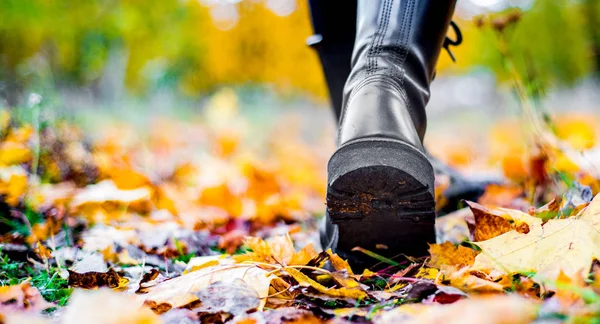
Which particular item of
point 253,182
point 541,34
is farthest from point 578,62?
point 253,182

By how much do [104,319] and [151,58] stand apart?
1672 centimetres

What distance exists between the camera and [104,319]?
493 mm

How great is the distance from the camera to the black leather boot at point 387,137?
85 centimetres

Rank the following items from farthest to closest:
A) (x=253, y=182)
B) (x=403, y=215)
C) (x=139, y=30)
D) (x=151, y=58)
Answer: (x=151, y=58) → (x=139, y=30) → (x=253, y=182) → (x=403, y=215)

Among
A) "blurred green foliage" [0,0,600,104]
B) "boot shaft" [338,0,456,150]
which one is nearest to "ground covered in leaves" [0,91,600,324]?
"boot shaft" [338,0,456,150]

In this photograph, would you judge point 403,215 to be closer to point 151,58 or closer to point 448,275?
point 448,275

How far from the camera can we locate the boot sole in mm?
839

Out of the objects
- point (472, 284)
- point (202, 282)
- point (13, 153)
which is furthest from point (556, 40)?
point (202, 282)

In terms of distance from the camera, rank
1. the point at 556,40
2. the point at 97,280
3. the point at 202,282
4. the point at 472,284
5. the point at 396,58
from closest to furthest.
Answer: the point at 472,284 < the point at 202,282 < the point at 97,280 < the point at 396,58 < the point at 556,40

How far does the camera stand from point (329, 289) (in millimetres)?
779

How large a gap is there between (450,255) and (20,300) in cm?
71

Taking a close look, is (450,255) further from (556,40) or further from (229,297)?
(556,40)

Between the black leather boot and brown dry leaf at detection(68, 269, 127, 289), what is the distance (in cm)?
41

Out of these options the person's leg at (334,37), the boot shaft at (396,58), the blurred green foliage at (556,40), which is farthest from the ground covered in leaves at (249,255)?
the blurred green foliage at (556,40)
